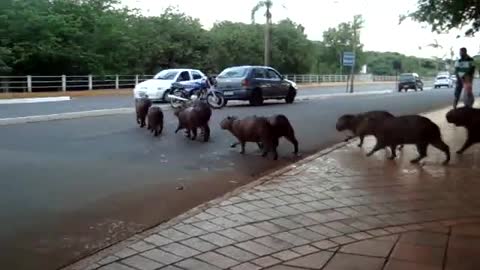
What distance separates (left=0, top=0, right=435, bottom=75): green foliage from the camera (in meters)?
30.5

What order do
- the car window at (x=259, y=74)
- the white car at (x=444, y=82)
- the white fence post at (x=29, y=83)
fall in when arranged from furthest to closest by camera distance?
the white car at (x=444, y=82)
the white fence post at (x=29, y=83)
the car window at (x=259, y=74)

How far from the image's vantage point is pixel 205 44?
46062mm

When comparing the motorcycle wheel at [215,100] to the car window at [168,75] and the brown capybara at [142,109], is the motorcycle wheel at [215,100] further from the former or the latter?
the brown capybara at [142,109]

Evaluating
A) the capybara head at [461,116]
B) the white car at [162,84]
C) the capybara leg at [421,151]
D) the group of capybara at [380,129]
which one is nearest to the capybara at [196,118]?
the group of capybara at [380,129]

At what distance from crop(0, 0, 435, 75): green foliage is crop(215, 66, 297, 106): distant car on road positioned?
12.8 metres

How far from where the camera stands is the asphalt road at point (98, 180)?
5020mm

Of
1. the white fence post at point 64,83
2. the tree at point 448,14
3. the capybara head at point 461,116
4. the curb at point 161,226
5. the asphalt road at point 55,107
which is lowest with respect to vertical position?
the curb at point 161,226

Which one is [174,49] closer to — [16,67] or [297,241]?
[16,67]

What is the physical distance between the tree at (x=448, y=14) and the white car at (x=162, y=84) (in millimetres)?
9165

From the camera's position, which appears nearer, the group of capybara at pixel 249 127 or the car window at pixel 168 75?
the group of capybara at pixel 249 127


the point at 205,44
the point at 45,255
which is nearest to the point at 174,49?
the point at 205,44

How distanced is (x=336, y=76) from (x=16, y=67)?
4030cm

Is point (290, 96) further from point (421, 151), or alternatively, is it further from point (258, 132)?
point (421, 151)

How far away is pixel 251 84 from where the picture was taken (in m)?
21.4
